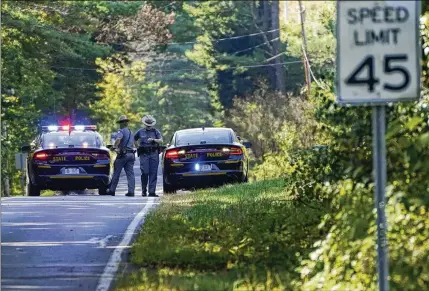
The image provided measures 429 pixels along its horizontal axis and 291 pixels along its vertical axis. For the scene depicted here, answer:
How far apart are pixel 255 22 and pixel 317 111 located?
5686 centimetres

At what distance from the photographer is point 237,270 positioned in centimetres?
1250

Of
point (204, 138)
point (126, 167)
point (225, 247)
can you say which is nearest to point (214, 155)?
point (204, 138)

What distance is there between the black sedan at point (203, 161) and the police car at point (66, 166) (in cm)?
146

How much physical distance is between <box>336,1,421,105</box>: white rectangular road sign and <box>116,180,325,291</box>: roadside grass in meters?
2.98

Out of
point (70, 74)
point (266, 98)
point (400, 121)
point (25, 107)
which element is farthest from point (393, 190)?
point (70, 74)

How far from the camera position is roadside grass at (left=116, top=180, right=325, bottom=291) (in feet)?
39.4

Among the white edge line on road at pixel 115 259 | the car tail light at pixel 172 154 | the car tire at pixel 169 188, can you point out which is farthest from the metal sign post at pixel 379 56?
the car tire at pixel 169 188

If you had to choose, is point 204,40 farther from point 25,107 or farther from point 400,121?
point 400,121

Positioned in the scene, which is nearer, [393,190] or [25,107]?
[393,190]

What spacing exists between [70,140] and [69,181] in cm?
144

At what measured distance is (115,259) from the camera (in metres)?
14.1

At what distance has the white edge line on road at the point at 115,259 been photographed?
1253 centimetres

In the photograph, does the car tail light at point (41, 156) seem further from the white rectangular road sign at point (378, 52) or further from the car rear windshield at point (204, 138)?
the white rectangular road sign at point (378, 52)

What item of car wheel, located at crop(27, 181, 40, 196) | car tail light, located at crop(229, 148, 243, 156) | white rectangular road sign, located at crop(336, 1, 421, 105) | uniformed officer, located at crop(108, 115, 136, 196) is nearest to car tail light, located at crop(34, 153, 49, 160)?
car wheel, located at crop(27, 181, 40, 196)
